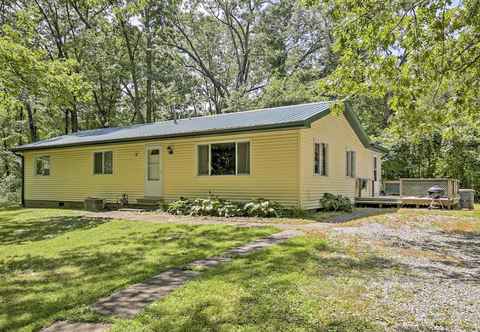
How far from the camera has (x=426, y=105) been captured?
855cm

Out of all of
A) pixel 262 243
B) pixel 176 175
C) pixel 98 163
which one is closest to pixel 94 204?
pixel 98 163

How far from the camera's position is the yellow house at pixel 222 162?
422 inches

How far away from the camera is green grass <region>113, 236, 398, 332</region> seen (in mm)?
2979

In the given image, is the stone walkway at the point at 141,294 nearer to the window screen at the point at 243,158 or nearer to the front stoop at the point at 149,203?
the window screen at the point at 243,158

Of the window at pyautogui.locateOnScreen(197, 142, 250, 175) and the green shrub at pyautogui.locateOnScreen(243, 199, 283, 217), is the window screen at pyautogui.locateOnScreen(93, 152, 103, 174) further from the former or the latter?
the green shrub at pyautogui.locateOnScreen(243, 199, 283, 217)

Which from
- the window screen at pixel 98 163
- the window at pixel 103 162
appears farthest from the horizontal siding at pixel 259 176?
the window screen at pixel 98 163

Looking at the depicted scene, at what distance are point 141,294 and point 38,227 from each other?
23.4 feet

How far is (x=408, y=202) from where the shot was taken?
46.0ft

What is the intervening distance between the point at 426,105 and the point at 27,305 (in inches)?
347

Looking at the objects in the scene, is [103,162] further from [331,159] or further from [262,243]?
[262,243]

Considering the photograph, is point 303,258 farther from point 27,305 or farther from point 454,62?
point 454,62

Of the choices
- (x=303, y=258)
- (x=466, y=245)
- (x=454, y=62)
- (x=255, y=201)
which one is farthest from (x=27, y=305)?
(x=454, y=62)

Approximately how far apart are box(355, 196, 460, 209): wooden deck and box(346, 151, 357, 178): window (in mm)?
1197

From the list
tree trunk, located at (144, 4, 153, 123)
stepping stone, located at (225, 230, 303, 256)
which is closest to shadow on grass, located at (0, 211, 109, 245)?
stepping stone, located at (225, 230, 303, 256)
